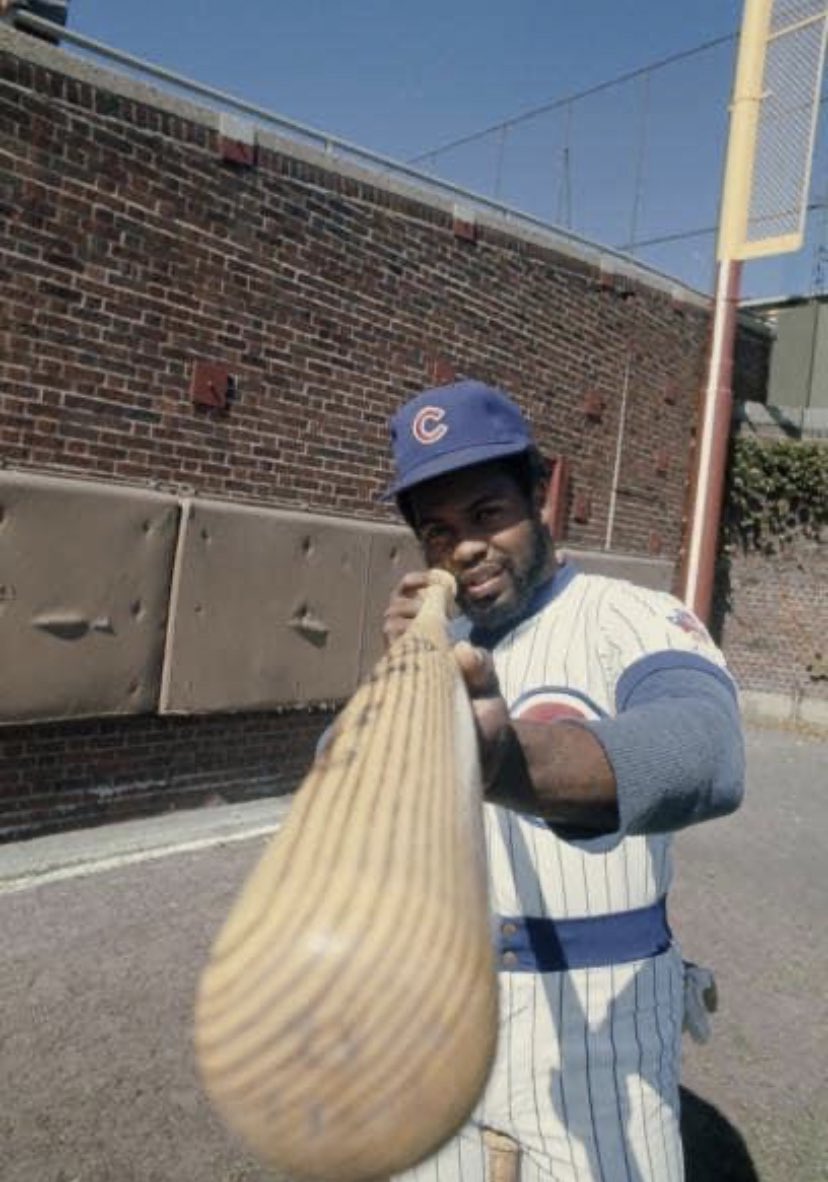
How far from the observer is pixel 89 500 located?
5.46 meters

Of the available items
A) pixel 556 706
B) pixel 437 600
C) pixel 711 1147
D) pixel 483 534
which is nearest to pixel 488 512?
pixel 483 534

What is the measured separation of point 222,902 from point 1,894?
3.54 ft

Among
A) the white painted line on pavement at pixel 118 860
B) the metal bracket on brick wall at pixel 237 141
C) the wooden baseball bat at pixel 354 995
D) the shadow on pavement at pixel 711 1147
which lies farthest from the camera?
the metal bracket on brick wall at pixel 237 141

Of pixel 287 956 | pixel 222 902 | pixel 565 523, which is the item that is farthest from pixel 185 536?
pixel 287 956

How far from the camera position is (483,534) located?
1.72 meters

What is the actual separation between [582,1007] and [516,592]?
2.40 ft

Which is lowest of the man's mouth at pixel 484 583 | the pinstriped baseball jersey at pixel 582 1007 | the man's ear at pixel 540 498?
the pinstriped baseball jersey at pixel 582 1007

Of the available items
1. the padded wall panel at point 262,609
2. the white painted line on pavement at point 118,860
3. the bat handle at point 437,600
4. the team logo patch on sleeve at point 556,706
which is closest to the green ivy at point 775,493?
the padded wall panel at point 262,609

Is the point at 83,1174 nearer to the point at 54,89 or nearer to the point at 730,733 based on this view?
the point at 730,733

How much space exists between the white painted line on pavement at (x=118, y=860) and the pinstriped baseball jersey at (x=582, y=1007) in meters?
3.84

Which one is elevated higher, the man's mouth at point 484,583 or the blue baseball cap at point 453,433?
the blue baseball cap at point 453,433

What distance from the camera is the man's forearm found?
3.24 ft

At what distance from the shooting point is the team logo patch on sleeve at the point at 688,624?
4.99ft

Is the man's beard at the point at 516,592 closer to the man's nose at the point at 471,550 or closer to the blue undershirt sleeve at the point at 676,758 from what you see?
the man's nose at the point at 471,550
